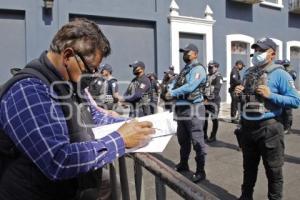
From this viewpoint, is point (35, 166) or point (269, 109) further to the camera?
point (269, 109)

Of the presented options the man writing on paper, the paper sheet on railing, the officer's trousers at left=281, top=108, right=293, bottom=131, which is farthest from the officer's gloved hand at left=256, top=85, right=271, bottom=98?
the man writing on paper

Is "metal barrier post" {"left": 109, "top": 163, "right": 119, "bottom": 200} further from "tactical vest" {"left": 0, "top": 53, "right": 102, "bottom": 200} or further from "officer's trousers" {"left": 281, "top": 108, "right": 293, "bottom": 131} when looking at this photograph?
"officer's trousers" {"left": 281, "top": 108, "right": 293, "bottom": 131}

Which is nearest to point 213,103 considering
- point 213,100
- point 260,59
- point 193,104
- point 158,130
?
point 213,100

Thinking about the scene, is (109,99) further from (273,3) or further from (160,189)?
(273,3)

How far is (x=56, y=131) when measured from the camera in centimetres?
150

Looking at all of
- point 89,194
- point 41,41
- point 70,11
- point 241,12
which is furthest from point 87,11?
point 89,194

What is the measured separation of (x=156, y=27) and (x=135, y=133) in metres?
10.8

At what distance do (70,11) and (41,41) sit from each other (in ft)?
3.77

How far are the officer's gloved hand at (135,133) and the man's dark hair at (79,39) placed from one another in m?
0.36

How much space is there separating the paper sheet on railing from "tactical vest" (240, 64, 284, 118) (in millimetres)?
1972

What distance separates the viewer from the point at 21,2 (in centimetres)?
980

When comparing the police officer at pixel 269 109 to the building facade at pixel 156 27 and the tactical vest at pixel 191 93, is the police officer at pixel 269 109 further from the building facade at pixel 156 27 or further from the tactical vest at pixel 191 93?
the building facade at pixel 156 27

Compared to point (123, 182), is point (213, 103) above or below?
above

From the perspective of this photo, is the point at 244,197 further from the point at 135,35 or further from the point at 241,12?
the point at 241,12
